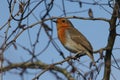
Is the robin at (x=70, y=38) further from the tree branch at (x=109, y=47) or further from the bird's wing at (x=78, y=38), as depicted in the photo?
the tree branch at (x=109, y=47)

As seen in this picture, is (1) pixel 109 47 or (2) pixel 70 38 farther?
(2) pixel 70 38

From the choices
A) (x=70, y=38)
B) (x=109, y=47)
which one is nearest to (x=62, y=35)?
(x=70, y=38)

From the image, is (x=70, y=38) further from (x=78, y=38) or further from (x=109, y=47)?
(x=109, y=47)

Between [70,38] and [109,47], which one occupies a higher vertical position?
[109,47]

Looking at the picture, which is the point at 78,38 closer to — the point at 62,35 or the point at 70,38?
the point at 70,38

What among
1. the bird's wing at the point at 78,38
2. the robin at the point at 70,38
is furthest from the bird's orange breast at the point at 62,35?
the bird's wing at the point at 78,38

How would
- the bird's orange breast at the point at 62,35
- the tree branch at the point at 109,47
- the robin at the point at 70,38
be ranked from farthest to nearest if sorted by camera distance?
the bird's orange breast at the point at 62,35 → the robin at the point at 70,38 → the tree branch at the point at 109,47

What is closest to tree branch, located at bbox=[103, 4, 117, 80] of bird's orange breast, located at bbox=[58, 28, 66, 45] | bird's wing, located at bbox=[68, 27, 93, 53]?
bird's wing, located at bbox=[68, 27, 93, 53]

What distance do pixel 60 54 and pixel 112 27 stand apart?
1.92 ft

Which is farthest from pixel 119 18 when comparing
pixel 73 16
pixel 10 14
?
pixel 10 14

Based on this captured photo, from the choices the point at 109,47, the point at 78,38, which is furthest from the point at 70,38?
the point at 109,47

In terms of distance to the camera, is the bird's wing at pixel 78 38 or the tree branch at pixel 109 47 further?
the bird's wing at pixel 78 38

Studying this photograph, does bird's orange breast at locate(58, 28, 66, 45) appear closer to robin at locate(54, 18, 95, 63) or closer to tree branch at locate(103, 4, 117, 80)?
robin at locate(54, 18, 95, 63)

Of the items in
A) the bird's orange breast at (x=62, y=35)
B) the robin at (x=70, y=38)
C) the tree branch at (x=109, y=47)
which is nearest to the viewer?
the tree branch at (x=109, y=47)
